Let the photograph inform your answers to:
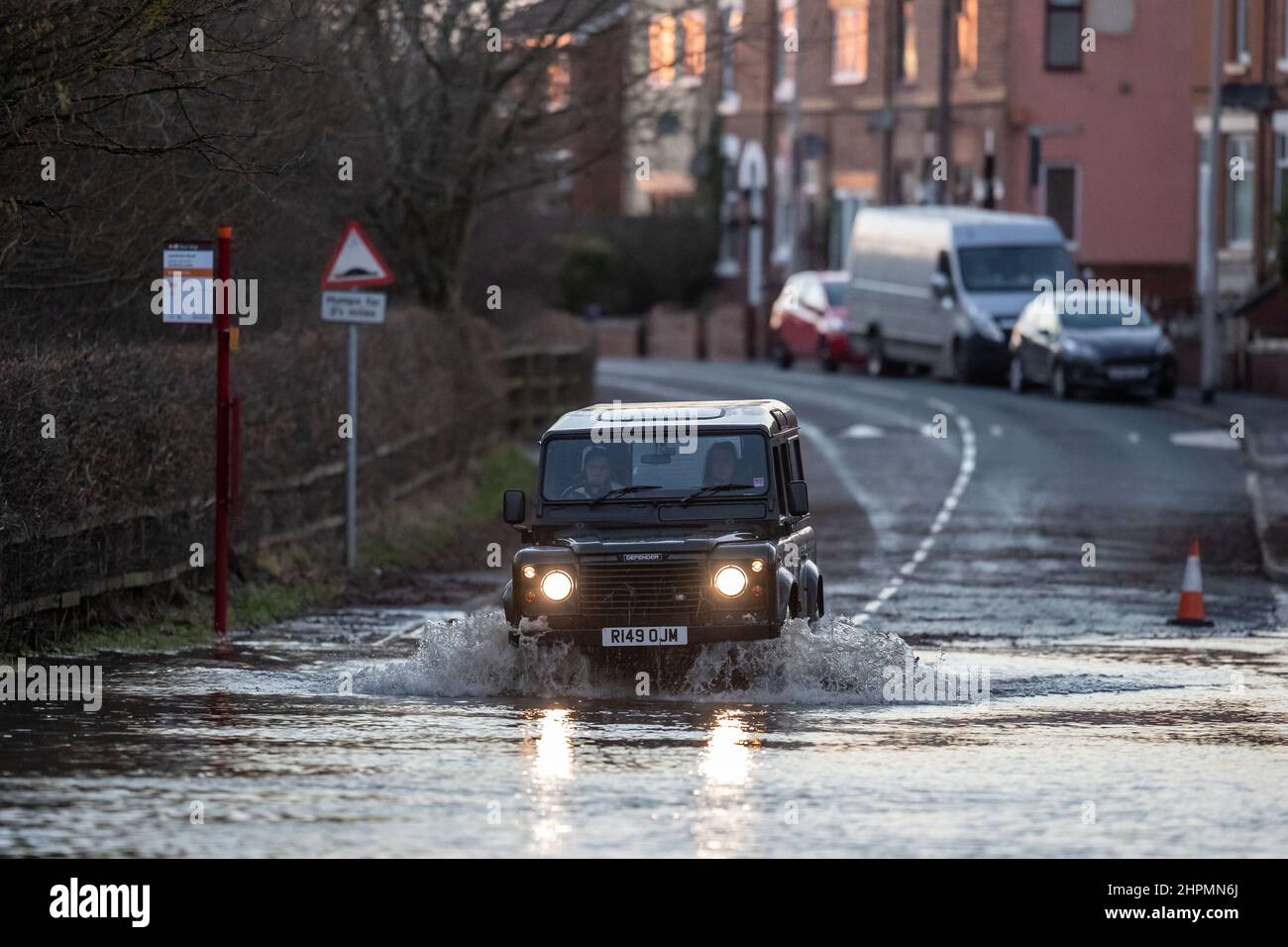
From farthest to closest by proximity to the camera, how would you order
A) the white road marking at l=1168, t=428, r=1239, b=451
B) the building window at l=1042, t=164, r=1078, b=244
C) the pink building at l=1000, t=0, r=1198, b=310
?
the building window at l=1042, t=164, r=1078, b=244 < the pink building at l=1000, t=0, r=1198, b=310 < the white road marking at l=1168, t=428, r=1239, b=451

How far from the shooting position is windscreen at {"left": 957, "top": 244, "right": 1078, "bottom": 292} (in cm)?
4594

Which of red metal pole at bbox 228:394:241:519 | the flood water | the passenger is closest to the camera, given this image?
the flood water

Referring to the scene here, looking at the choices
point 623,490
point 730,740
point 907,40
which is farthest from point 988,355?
point 730,740

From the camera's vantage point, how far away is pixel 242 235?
21906mm

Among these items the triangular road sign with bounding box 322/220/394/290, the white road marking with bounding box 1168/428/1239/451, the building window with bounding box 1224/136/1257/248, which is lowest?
the white road marking with bounding box 1168/428/1239/451

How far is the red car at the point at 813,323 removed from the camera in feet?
172

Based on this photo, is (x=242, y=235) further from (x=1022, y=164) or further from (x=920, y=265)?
(x=1022, y=164)

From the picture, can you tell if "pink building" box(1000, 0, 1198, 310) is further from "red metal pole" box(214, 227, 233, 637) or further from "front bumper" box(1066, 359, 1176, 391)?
"red metal pole" box(214, 227, 233, 637)

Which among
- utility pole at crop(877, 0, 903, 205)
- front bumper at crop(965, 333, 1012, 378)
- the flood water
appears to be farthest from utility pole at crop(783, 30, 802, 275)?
the flood water

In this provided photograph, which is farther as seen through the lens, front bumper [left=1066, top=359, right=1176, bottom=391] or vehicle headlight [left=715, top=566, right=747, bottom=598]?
front bumper [left=1066, top=359, right=1176, bottom=391]

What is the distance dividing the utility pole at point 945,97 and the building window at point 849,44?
3513 mm

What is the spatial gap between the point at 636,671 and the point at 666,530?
2.94ft

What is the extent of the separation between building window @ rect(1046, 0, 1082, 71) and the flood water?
40647 mm
